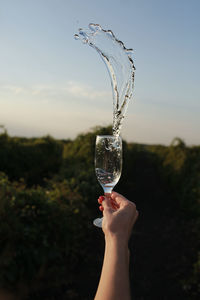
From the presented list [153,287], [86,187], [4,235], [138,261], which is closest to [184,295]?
[153,287]

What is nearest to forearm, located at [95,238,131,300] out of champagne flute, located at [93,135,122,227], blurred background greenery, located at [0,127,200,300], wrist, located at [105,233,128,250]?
wrist, located at [105,233,128,250]

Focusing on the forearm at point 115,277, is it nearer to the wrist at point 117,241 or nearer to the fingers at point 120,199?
the wrist at point 117,241

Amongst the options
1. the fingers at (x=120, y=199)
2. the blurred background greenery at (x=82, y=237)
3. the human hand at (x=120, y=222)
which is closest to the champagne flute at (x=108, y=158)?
the fingers at (x=120, y=199)

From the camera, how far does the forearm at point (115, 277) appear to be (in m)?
1.24

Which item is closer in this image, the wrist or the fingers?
the wrist

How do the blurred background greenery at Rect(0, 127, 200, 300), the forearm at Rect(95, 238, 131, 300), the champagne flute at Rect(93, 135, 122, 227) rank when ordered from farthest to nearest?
the blurred background greenery at Rect(0, 127, 200, 300), the champagne flute at Rect(93, 135, 122, 227), the forearm at Rect(95, 238, 131, 300)

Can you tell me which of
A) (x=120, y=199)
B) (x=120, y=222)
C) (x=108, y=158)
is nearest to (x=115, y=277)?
(x=120, y=222)

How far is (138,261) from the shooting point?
21.8 ft

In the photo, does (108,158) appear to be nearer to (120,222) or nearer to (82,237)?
(120,222)

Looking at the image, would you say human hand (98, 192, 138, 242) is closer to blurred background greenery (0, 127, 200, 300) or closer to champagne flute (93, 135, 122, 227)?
champagne flute (93, 135, 122, 227)

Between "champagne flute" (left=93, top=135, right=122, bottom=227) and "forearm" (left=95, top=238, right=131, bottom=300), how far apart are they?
99 centimetres

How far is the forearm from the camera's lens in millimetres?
1236

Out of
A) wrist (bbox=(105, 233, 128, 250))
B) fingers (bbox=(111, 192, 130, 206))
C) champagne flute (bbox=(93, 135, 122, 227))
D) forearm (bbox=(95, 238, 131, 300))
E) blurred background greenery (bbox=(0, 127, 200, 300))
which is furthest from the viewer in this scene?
blurred background greenery (bbox=(0, 127, 200, 300))

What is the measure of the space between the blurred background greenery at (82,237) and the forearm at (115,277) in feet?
9.94
